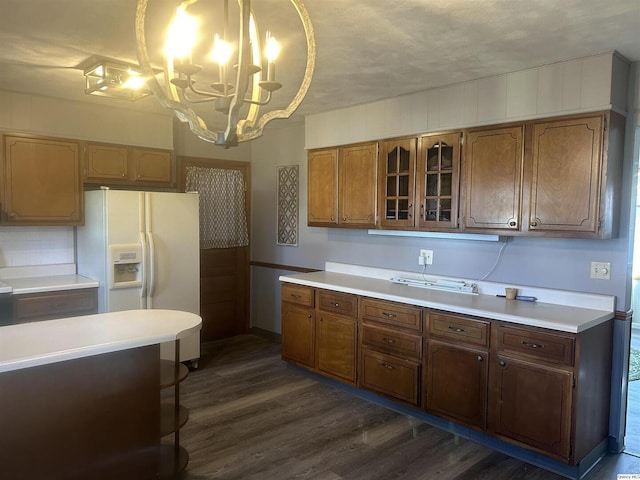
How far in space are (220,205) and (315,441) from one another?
117 inches

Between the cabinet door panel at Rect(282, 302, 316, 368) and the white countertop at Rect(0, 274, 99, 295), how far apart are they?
64.7 inches

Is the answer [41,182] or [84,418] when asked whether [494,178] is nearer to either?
[84,418]

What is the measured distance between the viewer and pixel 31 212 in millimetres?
3826

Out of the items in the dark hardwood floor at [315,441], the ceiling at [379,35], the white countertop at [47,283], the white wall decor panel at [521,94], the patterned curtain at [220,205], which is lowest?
the dark hardwood floor at [315,441]

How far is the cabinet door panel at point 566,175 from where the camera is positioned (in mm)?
2736

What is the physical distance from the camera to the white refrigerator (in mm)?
3871

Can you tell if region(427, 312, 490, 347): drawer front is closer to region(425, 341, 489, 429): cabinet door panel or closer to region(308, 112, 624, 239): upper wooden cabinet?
region(425, 341, 489, 429): cabinet door panel

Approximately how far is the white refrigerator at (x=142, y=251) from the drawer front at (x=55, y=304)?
0.31 feet

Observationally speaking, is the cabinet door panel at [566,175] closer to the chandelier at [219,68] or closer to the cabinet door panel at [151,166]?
the chandelier at [219,68]

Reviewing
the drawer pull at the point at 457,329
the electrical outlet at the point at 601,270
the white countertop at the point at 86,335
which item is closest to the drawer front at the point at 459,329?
the drawer pull at the point at 457,329

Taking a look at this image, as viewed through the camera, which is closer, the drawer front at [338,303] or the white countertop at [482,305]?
the white countertop at [482,305]

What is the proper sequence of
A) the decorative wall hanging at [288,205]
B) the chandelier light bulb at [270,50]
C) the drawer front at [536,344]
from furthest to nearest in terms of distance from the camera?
the decorative wall hanging at [288,205], the drawer front at [536,344], the chandelier light bulb at [270,50]

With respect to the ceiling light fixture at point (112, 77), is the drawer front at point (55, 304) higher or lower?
lower

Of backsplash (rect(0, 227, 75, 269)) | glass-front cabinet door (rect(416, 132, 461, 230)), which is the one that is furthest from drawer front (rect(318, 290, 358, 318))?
backsplash (rect(0, 227, 75, 269))
